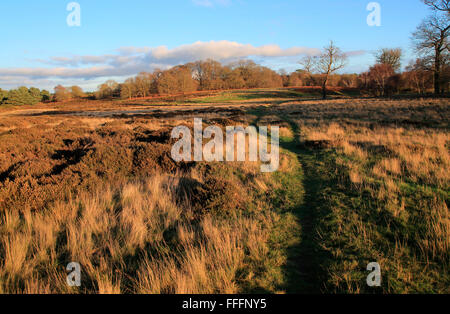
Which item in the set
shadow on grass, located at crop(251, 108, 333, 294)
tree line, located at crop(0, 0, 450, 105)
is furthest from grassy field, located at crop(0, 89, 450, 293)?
tree line, located at crop(0, 0, 450, 105)

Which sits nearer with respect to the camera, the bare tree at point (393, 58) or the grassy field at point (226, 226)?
the grassy field at point (226, 226)

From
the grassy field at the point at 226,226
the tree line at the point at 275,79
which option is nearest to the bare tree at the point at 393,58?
the tree line at the point at 275,79

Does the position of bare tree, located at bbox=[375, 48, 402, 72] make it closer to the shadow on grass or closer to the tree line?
the tree line

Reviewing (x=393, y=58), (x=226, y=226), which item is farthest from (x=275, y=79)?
(x=226, y=226)

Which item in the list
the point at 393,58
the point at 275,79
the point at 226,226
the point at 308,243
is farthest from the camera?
the point at 275,79

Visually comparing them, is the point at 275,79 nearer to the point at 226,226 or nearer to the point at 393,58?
the point at 393,58

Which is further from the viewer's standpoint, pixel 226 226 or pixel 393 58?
pixel 393 58

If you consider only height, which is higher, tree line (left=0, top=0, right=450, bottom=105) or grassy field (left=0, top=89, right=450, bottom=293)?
tree line (left=0, top=0, right=450, bottom=105)

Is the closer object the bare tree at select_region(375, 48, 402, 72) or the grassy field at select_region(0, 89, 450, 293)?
the grassy field at select_region(0, 89, 450, 293)

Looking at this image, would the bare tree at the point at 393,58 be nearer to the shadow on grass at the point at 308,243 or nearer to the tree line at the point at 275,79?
the tree line at the point at 275,79

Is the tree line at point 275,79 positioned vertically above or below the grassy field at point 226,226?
above

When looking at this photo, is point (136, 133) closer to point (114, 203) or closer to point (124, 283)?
point (114, 203)
